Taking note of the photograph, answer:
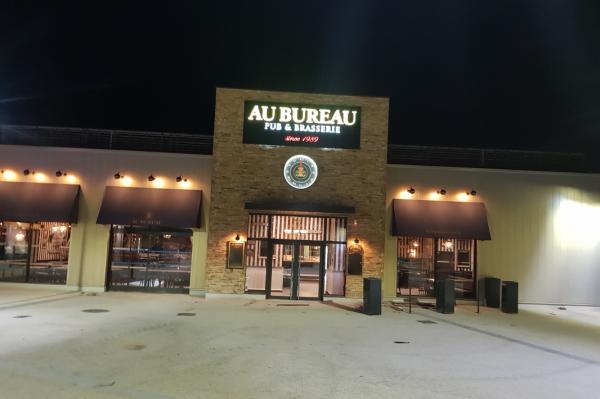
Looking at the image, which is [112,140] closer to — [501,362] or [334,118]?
[334,118]

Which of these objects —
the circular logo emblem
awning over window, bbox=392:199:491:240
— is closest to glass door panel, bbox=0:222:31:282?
the circular logo emblem

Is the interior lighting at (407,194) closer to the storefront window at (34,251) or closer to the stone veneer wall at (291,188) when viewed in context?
the stone veneer wall at (291,188)

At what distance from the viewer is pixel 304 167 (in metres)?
16.5

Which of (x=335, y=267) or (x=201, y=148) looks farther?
(x=201, y=148)

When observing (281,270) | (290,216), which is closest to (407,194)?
(290,216)

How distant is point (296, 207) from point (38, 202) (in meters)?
9.33

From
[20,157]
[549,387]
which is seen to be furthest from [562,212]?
[20,157]

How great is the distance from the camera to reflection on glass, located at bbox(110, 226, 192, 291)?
55.1ft

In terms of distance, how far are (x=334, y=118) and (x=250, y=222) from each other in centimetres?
486

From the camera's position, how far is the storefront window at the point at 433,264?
17.0 m

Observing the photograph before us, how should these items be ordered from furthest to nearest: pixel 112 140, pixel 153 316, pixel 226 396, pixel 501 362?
pixel 112 140 < pixel 153 316 < pixel 501 362 < pixel 226 396

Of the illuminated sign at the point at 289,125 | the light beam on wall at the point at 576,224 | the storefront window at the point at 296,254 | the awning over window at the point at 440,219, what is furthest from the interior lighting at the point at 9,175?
the light beam on wall at the point at 576,224

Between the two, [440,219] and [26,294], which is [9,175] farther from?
[440,219]

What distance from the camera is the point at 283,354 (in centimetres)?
830
